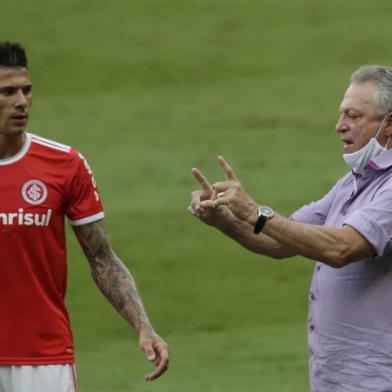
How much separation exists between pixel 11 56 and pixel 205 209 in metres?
1.08

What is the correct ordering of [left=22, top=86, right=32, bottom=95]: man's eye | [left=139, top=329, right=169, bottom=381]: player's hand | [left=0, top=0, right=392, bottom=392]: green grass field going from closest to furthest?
[left=139, top=329, right=169, bottom=381]: player's hand, [left=22, top=86, right=32, bottom=95]: man's eye, [left=0, top=0, right=392, bottom=392]: green grass field

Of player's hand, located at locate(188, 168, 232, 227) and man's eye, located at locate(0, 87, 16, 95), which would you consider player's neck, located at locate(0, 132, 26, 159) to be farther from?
player's hand, located at locate(188, 168, 232, 227)

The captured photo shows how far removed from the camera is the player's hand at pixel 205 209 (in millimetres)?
7367

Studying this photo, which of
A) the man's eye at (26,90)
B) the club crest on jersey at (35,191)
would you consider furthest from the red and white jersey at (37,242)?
the man's eye at (26,90)

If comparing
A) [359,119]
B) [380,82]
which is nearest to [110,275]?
[359,119]

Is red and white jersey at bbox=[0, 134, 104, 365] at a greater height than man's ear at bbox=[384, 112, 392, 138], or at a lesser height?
lesser

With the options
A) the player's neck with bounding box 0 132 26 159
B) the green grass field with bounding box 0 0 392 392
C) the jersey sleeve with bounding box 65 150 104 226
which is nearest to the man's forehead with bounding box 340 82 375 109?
the jersey sleeve with bounding box 65 150 104 226

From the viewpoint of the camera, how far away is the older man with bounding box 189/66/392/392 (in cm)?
707

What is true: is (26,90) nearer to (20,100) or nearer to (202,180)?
(20,100)

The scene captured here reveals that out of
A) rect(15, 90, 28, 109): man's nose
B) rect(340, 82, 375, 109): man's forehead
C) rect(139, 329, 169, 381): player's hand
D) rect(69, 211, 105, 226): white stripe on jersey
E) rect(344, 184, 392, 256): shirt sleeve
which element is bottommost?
rect(139, 329, 169, 381): player's hand

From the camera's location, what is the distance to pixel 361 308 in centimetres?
720

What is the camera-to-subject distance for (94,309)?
13.9m

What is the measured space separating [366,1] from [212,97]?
4.53 metres

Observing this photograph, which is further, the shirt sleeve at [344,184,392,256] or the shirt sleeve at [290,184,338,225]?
the shirt sleeve at [290,184,338,225]
